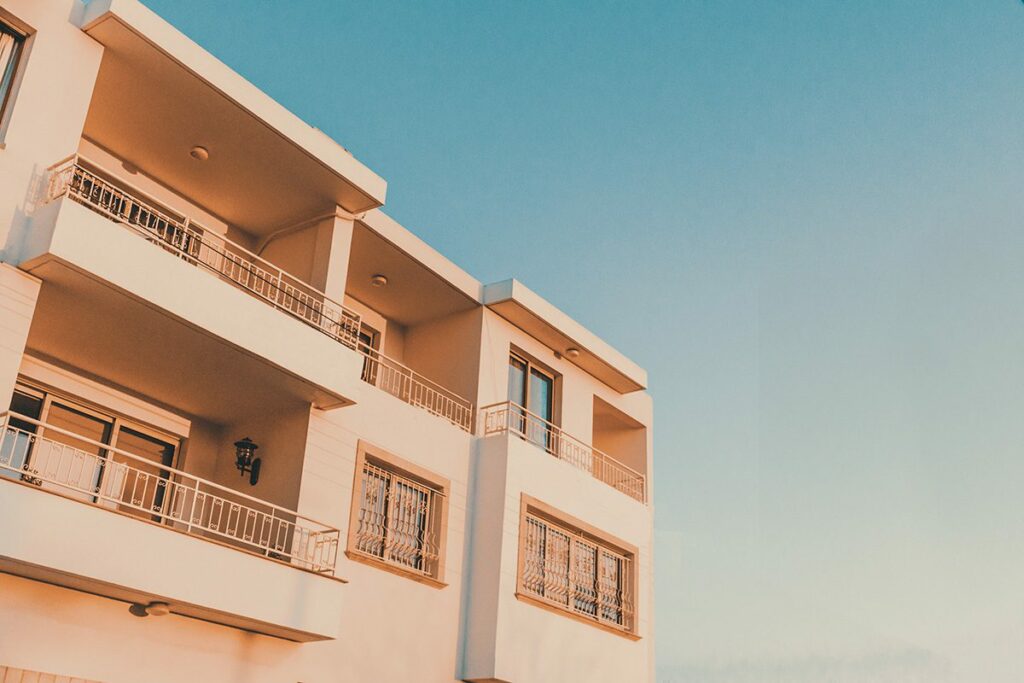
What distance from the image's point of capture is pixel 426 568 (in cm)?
1493

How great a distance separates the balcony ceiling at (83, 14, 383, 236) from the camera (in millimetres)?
12500

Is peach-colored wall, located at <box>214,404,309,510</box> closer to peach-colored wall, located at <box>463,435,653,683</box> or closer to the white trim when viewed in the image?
the white trim

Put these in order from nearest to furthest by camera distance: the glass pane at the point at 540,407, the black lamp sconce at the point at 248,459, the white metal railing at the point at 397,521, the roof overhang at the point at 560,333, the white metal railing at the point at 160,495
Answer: the white metal railing at the point at 160,495, the black lamp sconce at the point at 248,459, the white metal railing at the point at 397,521, the roof overhang at the point at 560,333, the glass pane at the point at 540,407

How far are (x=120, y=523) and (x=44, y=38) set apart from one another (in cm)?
533

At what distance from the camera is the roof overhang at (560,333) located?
58.7 ft

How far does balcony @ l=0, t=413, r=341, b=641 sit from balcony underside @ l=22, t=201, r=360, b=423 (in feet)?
3.63

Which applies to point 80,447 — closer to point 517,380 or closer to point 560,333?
point 517,380

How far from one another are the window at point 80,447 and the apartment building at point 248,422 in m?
0.04

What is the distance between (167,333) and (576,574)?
799 cm

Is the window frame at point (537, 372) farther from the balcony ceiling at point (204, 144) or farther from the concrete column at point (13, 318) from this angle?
the concrete column at point (13, 318)

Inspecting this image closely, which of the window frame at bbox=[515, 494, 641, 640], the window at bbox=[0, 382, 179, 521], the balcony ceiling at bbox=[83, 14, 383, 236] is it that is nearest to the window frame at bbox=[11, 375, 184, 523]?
the window at bbox=[0, 382, 179, 521]

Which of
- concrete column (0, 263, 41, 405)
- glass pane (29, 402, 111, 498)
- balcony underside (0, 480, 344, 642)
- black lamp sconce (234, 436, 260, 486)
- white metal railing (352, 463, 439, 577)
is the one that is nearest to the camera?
balcony underside (0, 480, 344, 642)

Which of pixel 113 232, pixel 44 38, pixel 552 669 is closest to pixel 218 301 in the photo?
pixel 113 232

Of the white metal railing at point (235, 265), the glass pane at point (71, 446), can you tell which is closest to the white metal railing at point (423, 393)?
the white metal railing at point (235, 265)
